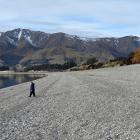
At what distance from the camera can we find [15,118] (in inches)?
948

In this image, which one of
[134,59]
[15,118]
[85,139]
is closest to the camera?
[85,139]

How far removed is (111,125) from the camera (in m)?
19.5

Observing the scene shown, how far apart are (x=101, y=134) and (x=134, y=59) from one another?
110m

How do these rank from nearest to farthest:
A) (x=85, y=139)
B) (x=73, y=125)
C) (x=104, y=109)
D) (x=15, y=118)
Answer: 1. (x=85, y=139)
2. (x=73, y=125)
3. (x=15, y=118)
4. (x=104, y=109)

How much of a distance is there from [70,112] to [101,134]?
7955 mm

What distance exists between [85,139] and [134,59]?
110645mm

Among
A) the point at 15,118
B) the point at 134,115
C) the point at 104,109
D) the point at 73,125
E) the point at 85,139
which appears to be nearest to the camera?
the point at 85,139

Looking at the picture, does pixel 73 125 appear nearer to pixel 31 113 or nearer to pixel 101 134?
pixel 101 134

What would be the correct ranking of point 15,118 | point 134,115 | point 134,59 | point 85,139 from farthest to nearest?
1. point 134,59
2. point 15,118
3. point 134,115
4. point 85,139

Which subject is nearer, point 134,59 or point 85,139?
point 85,139

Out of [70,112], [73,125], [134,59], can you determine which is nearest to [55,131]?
[73,125]

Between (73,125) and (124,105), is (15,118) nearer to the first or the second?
(73,125)

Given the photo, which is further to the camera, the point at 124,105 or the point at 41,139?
the point at 124,105

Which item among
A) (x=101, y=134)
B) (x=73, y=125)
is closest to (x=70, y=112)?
(x=73, y=125)
